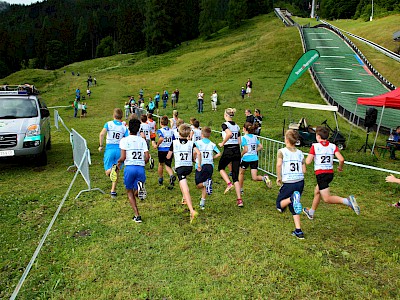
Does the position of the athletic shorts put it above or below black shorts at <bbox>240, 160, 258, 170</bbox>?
above

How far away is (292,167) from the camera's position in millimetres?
5805

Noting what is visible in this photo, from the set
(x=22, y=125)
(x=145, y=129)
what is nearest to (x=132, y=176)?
(x=145, y=129)

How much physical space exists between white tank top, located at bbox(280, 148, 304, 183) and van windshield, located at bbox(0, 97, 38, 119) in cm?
841

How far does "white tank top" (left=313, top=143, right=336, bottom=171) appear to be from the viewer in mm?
6219

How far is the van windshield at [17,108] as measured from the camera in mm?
9945

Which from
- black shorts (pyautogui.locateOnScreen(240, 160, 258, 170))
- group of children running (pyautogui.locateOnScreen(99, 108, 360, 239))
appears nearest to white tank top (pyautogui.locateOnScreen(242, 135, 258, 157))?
group of children running (pyautogui.locateOnScreen(99, 108, 360, 239))

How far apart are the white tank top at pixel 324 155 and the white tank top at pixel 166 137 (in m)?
3.96

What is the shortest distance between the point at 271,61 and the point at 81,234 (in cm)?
4133

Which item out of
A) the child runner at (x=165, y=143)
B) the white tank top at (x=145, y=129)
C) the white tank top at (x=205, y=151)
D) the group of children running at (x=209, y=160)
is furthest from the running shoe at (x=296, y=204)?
the white tank top at (x=145, y=129)

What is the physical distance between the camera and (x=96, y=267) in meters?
4.83

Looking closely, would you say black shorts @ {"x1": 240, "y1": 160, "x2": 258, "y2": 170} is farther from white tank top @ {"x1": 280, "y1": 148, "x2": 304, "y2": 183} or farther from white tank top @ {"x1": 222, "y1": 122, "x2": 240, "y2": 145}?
white tank top @ {"x1": 280, "y1": 148, "x2": 304, "y2": 183}

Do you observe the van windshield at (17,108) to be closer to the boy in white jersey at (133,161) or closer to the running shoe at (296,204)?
the boy in white jersey at (133,161)

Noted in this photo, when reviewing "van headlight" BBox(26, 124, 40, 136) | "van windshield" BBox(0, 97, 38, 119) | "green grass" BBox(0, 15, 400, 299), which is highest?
"van windshield" BBox(0, 97, 38, 119)

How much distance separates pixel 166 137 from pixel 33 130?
172 inches
